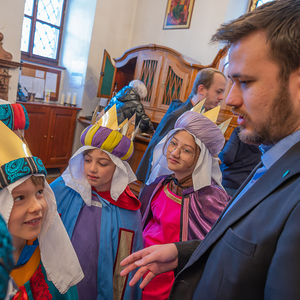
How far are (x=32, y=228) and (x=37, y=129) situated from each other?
4069mm

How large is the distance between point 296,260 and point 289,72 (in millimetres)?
502

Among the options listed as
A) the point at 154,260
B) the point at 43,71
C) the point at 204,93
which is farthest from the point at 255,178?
the point at 43,71

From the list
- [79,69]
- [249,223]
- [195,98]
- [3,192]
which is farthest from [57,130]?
[249,223]

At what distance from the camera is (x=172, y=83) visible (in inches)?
181

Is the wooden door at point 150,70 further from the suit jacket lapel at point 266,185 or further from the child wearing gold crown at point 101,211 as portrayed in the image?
A: the suit jacket lapel at point 266,185

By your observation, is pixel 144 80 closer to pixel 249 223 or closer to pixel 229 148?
pixel 229 148

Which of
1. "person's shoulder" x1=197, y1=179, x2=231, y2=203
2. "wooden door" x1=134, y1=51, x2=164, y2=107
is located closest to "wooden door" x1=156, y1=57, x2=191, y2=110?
"wooden door" x1=134, y1=51, x2=164, y2=107

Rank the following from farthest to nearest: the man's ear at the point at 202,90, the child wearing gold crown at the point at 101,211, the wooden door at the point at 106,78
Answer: the wooden door at the point at 106,78 < the man's ear at the point at 202,90 < the child wearing gold crown at the point at 101,211

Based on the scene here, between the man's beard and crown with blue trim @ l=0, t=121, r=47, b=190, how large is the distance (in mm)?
776

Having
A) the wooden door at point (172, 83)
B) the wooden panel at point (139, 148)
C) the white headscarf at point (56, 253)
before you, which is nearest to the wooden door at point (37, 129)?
the wooden panel at point (139, 148)

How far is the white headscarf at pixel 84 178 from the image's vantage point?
1626mm

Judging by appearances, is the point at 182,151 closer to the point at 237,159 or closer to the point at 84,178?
the point at 84,178

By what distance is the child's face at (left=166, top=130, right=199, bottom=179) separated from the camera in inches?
69.9

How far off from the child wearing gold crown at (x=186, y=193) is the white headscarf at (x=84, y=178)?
1.10 feet
